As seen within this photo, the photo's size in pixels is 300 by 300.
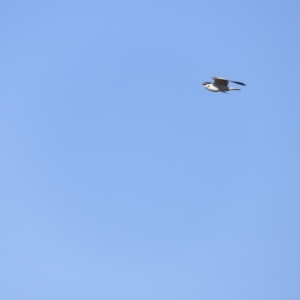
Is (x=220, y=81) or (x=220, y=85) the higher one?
(x=220, y=81)

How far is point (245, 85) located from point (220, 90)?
8.10ft

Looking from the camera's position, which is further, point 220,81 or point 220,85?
point 220,85

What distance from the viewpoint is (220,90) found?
42375mm

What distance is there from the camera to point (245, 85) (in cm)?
4019
